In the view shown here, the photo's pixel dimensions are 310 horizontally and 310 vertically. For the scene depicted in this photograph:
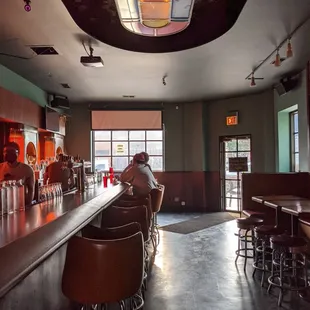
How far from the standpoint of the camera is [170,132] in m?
9.62

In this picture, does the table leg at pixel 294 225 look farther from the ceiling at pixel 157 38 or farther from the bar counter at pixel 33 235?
the bar counter at pixel 33 235

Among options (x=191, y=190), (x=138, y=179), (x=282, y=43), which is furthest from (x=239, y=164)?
(x=282, y=43)

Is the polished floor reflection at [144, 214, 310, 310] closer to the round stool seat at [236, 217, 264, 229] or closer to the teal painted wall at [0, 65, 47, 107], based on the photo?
the round stool seat at [236, 217, 264, 229]

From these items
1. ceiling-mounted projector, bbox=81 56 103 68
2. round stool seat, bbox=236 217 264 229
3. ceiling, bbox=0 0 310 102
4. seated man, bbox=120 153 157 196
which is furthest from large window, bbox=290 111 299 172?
ceiling-mounted projector, bbox=81 56 103 68

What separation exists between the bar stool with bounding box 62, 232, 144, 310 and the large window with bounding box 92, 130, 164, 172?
25.1 feet

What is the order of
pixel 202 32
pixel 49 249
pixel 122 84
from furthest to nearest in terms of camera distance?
pixel 122 84
pixel 202 32
pixel 49 249

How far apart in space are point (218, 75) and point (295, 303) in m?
4.33

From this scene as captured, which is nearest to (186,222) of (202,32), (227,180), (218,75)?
(227,180)

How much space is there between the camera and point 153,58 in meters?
5.18

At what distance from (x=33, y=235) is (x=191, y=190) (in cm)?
808

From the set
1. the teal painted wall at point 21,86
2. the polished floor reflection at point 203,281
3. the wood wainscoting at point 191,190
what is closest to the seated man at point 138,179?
the polished floor reflection at point 203,281

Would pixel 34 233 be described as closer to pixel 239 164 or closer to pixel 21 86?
pixel 21 86

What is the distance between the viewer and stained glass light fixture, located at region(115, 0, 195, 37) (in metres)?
3.07

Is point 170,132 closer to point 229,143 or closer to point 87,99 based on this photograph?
point 229,143
